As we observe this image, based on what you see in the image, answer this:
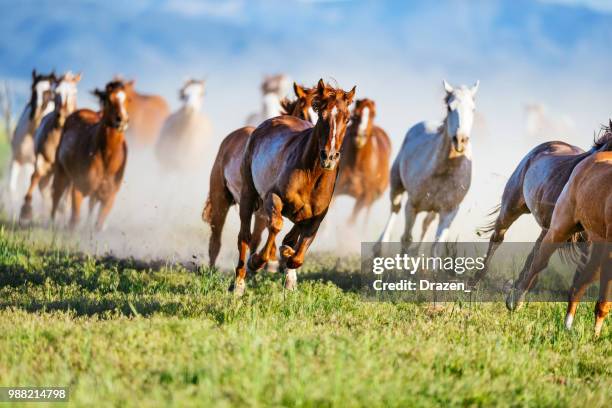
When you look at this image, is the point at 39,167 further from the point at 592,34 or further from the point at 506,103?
the point at 592,34

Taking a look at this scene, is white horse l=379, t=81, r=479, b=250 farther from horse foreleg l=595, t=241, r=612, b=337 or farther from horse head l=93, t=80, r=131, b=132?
horse head l=93, t=80, r=131, b=132

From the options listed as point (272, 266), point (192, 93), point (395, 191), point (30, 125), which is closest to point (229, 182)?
point (272, 266)

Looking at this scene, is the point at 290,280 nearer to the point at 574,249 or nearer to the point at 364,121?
the point at 574,249

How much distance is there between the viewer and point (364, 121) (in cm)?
1634

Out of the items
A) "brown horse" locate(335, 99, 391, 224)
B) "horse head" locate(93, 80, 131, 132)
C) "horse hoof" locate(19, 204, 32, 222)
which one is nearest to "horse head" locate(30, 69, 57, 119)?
"horse hoof" locate(19, 204, 32, 222)

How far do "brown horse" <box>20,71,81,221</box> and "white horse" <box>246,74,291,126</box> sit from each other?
473 centimetres

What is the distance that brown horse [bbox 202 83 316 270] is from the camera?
1135cm

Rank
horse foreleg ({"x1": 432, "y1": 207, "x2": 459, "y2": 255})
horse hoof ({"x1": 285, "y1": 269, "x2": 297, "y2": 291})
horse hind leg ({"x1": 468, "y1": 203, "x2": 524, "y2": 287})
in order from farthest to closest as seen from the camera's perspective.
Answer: horse foreleg ({"x1": 432, "y1": 207, "x2": 459, "y2": 255}), horse hind leg ({"x1": 468, "y1": 203, "x2": 524, "y2": 287}), horse hoof ({"x1": 285, "y1": 269, "x2": 297, "y2": 291})

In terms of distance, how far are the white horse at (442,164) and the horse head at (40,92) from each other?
9099mm

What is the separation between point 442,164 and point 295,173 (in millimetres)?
4124

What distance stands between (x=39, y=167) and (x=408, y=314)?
37.0ft

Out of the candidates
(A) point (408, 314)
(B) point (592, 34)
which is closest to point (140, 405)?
(A) point (408, 314)

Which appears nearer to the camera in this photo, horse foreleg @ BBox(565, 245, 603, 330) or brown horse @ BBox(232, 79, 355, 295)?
brown horse @ BBox(232, 79, 355, 295)

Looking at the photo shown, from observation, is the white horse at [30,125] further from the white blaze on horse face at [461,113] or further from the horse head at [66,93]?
the white blaze on horse face at [461,113]
